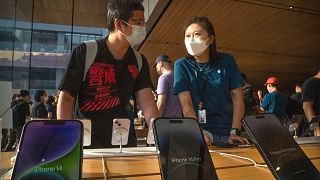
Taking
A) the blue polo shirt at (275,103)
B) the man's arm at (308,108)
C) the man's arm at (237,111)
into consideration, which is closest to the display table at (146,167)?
the man's arm at (237,111)

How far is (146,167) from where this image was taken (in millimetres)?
894

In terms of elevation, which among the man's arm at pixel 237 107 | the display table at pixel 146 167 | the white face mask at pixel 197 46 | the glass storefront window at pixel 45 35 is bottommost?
the display table at pixel 146 167

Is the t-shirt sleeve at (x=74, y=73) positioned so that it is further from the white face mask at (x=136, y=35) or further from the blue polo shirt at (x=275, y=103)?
the blue polo shirt at (x=275, y=103)

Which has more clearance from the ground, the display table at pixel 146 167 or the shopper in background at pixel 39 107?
the display table at pixel 146 167

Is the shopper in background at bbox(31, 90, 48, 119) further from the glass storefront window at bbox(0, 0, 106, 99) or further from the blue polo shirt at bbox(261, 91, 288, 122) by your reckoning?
the blue polo shirt at bbox(261, 91, 288, 122)

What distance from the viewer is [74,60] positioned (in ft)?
4.71

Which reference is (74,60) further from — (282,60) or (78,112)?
(282,60)

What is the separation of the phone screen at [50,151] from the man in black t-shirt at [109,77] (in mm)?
665

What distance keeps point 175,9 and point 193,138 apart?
5730mm

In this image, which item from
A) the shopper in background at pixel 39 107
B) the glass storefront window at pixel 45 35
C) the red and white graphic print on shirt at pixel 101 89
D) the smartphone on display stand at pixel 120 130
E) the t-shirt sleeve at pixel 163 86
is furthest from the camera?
the glass storefront window at pixel 45 35

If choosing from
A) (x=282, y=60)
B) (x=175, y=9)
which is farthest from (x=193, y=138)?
(x=282, y=60)

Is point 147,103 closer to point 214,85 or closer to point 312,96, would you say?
point 214,85

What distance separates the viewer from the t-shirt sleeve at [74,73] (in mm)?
1387

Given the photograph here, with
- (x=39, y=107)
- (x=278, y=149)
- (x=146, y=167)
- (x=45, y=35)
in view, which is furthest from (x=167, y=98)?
(x=45, y=35)
